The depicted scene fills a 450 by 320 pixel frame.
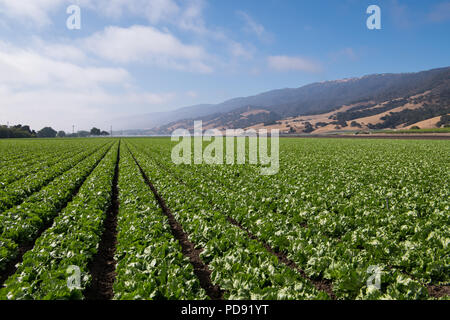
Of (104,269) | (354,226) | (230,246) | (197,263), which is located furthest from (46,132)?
(354,226)

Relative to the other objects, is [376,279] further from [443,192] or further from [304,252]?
[443,192]

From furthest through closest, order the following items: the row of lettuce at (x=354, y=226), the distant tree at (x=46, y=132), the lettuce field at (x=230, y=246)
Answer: the distant tree at (x=46, y=132)
the row of lettuce at (x=354, y=226)
the lettuce field at (x=230, y=246)

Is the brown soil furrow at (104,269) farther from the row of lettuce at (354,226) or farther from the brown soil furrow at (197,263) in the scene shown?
the row of lettuce at (354,226)

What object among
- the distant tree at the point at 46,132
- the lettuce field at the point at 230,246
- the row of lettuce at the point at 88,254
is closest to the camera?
the row of lettuce at the point at 88,254

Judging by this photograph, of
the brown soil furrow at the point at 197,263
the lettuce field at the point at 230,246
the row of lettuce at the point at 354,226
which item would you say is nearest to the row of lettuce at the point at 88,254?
the lettuce field at the point at 230,246

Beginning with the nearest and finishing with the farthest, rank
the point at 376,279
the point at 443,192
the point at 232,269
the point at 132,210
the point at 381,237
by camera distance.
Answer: the point at 376,279, the point at 232,269, the point at 381,237, the point at 132,210, the point at 443,192

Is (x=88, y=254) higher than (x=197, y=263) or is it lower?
higher

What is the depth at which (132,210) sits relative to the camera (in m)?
9.41

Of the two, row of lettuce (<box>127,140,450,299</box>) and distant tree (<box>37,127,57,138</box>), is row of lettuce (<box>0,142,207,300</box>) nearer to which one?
row of lettuce (<box>127,140,450,299</box>)

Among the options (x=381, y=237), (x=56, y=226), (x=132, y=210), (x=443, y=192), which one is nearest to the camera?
(x=381, y=237)

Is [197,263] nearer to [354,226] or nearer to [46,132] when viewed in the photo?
[354,226]

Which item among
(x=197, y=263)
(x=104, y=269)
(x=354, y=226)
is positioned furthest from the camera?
(x=354, y=226)
